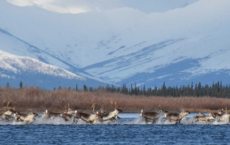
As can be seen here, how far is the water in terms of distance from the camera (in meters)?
48.6

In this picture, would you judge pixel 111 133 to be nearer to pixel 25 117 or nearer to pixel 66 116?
pixel 66 116

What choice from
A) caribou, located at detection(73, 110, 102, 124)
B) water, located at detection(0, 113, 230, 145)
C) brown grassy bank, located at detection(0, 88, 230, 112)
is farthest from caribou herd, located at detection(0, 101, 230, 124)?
brown grassy bank, located at detection(0, 88, 230, 112)

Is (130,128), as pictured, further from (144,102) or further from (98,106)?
(144,102)

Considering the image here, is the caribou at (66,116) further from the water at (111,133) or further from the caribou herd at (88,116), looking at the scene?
the water at (111,133)

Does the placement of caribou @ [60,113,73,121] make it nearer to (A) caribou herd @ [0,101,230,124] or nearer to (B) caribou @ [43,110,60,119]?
(A) caribou herd @ [0,101,230,124]

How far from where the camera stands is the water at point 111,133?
48594 mm

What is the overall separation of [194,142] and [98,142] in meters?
6.14

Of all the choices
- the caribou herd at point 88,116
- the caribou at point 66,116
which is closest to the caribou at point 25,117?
the caribou herd at point 88,116

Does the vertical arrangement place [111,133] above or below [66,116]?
below

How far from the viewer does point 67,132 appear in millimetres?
54750

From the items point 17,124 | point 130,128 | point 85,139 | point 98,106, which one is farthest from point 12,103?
point 85,139

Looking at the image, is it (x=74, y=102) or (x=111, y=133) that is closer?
(x=111, y=133)

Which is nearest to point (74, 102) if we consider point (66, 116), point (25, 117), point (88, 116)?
point (66, 116)

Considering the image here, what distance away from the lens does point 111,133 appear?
54438mm
